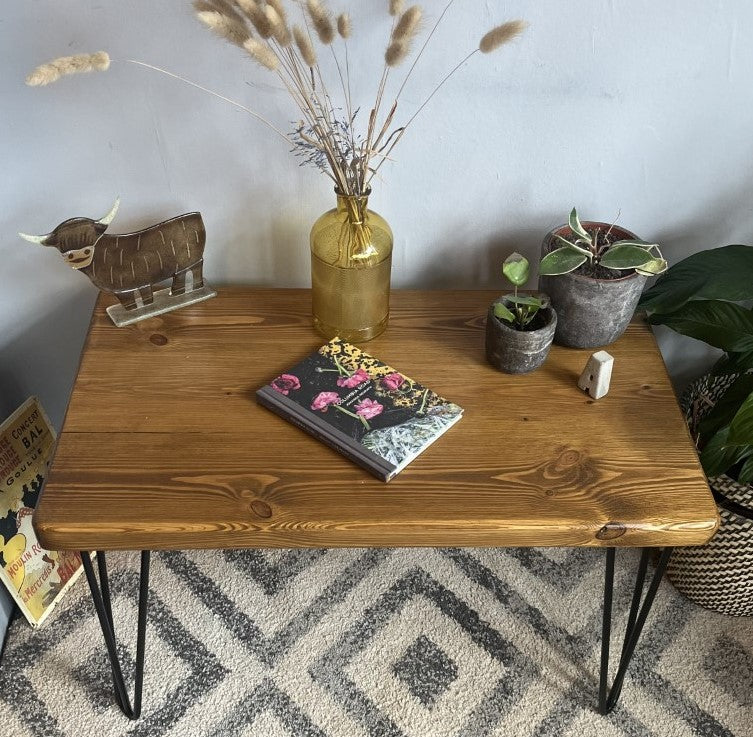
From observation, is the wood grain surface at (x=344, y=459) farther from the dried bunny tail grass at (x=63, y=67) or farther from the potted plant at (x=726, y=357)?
the dried bunny tail grass at (x=63, y=67)

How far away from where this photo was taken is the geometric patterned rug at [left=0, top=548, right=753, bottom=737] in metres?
1.21

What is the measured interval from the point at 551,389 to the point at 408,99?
452mm

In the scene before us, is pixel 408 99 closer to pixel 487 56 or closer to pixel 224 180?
pixel 487 56

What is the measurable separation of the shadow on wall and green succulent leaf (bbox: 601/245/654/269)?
84 centimetres

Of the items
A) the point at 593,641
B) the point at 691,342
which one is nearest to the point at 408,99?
the point at 691,342

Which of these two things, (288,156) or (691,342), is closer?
(288,156)

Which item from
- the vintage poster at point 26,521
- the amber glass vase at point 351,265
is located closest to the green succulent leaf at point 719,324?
the amber glass vase at point 351,265

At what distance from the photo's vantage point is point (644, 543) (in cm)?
91

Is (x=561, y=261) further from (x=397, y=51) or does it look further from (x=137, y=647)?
(x=137, y=647)

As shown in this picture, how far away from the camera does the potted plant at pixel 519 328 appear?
1031 millimetres

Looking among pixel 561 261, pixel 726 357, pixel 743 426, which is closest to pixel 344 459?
pixel 561 261

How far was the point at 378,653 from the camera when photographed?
1.29m

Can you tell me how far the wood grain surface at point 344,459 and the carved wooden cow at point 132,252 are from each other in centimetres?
6

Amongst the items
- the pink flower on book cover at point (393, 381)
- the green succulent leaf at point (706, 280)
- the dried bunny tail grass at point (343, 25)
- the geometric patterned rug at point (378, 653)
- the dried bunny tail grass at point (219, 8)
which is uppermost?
the dried bunny tail grass at point (219, 8)
